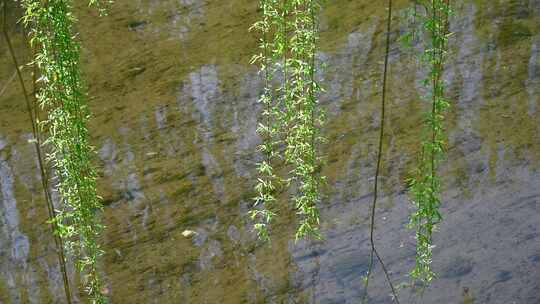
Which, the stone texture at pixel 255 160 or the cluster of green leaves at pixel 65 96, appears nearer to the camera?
the cluster of green leaves at pixel 65 96

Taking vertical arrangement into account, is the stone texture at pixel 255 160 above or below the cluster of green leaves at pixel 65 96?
below

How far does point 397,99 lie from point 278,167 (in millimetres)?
932

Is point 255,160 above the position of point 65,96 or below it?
below

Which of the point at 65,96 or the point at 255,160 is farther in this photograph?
the point at 255,160

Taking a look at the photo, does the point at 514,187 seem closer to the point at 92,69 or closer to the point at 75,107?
the point at 75,107

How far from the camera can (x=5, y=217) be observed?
3.83 metres

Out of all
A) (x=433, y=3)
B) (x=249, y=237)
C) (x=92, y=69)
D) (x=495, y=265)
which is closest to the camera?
(x=433, y=3)

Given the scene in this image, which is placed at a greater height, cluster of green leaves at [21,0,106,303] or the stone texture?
cluster of green leaves at [21,0,106,303]

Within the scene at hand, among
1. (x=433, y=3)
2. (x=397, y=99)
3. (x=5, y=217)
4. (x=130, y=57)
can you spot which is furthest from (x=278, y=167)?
(x=433, y=3)

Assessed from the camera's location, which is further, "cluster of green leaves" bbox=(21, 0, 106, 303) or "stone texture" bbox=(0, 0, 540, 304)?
"stone texture" bbox=(0, 0, 540, 304)

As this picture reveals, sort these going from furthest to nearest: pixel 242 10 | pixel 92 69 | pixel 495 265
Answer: pixel 242 10
pixel 92 69
pixel 495 265

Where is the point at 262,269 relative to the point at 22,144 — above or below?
below

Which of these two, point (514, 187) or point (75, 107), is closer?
point (75, 107)

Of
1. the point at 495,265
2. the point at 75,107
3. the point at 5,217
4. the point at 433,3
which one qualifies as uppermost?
the point at 433,3
